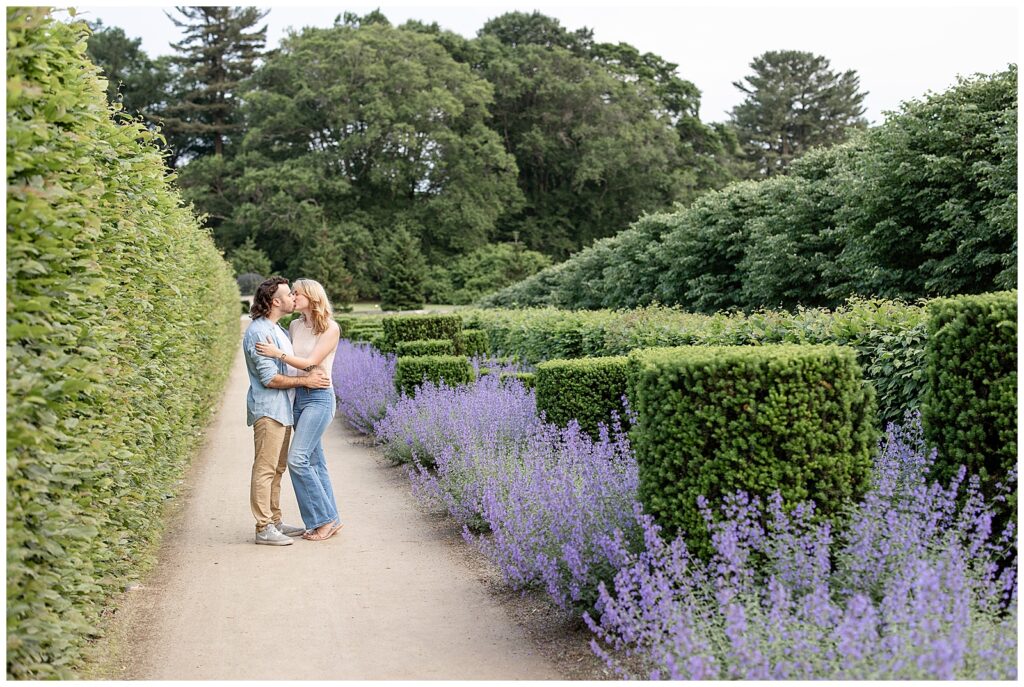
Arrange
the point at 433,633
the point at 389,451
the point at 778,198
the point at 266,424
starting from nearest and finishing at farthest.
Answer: the point at 433,633
the point at 266,424
the point at 389,451
the point at 778,198

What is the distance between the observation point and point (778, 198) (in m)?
21.5

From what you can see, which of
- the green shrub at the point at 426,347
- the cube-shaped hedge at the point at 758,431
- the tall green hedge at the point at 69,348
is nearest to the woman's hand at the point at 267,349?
the tall green hedge at the point at 69,348

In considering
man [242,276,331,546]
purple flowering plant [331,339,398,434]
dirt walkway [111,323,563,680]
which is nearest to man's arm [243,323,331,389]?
man [242,276,331,546]

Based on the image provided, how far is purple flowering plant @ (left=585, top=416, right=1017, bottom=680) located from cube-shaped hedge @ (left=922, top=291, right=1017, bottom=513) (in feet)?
0.48

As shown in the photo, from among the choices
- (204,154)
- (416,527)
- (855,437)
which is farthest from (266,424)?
(204,154)

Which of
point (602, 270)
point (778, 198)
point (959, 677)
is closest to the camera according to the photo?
point (959, 677)

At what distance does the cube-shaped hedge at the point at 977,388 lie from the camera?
13.9 ft

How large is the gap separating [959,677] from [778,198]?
1964cm

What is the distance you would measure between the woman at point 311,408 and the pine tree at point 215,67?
49.5 meters

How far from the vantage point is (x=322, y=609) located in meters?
4.89

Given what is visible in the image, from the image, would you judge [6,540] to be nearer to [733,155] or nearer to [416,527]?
[416,527]

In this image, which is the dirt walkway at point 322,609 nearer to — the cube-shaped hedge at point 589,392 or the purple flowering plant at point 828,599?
the purple flowering plant at point 828,599

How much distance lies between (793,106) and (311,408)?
Answer: 58905mm

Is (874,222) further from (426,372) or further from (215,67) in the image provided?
(215,67)
